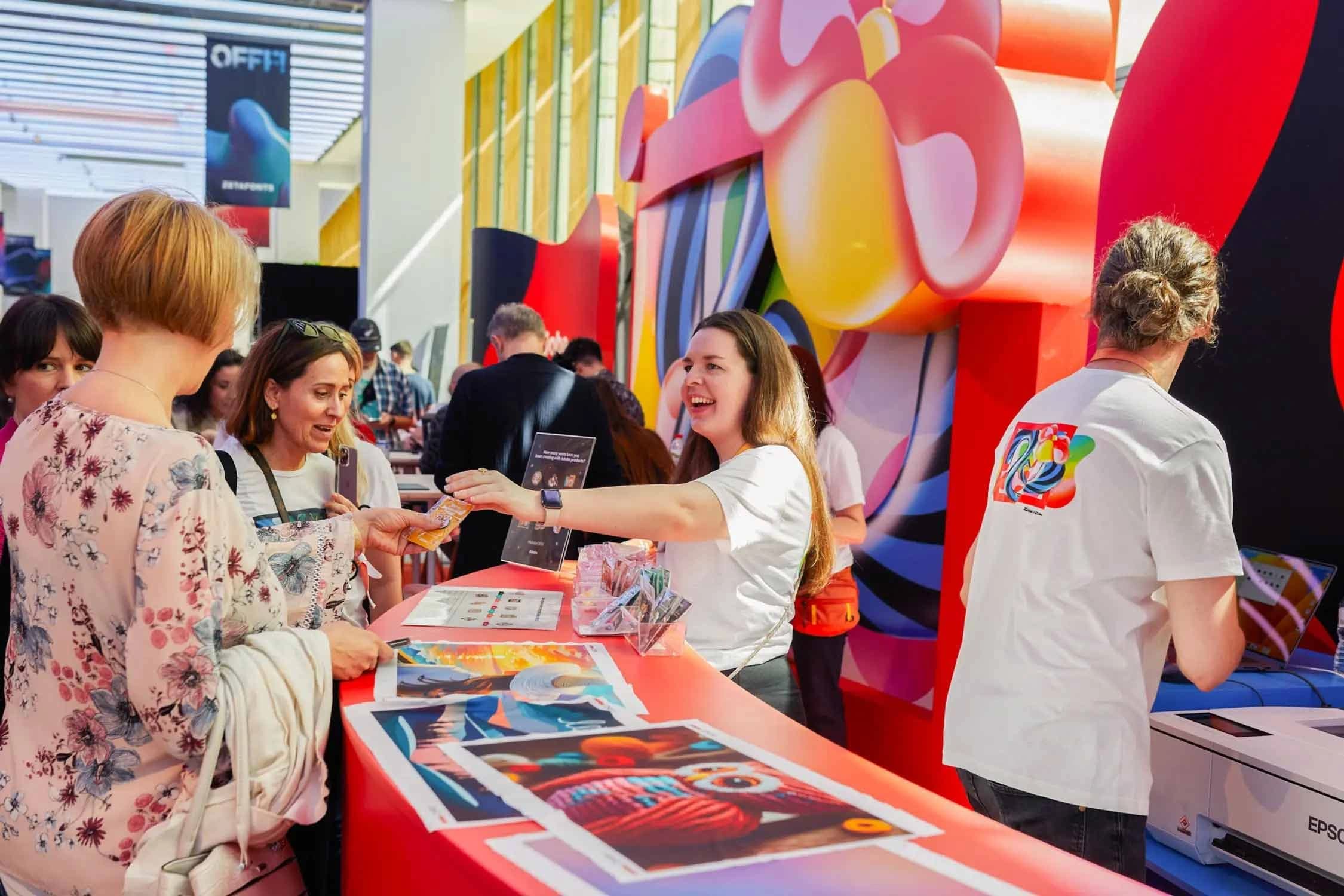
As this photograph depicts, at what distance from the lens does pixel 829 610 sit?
10.5 ft

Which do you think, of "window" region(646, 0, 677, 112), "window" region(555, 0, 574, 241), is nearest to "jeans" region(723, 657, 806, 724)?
"window" region(646, 0, 677, 112)

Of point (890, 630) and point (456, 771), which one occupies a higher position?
point (456, 771)

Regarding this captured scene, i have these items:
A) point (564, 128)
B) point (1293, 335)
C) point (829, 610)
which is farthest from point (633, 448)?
point (564, 128)

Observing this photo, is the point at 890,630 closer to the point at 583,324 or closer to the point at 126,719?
the point at 126,719

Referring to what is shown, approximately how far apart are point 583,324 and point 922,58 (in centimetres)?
545

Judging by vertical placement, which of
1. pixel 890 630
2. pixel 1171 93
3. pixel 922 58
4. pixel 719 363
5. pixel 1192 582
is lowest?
pixel 890 630

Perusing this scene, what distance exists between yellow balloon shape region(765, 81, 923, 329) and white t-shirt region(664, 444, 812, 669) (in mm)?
1280

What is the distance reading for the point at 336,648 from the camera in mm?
1657

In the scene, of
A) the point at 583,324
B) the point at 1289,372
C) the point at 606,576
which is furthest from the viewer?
the point at 583,324

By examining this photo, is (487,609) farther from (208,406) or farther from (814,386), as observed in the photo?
(208,406)

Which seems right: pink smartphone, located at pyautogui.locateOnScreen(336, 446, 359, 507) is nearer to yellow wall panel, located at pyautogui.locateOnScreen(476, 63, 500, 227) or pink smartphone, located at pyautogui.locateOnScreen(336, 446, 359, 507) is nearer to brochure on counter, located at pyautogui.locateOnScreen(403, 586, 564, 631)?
brochure on counter, located at pyautogui.locateOnScreen(403, 586, 564, 631)

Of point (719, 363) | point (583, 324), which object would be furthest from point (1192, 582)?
point (583, 324)

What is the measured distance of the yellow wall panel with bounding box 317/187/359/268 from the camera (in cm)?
2448

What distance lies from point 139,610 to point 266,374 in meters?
1.35
